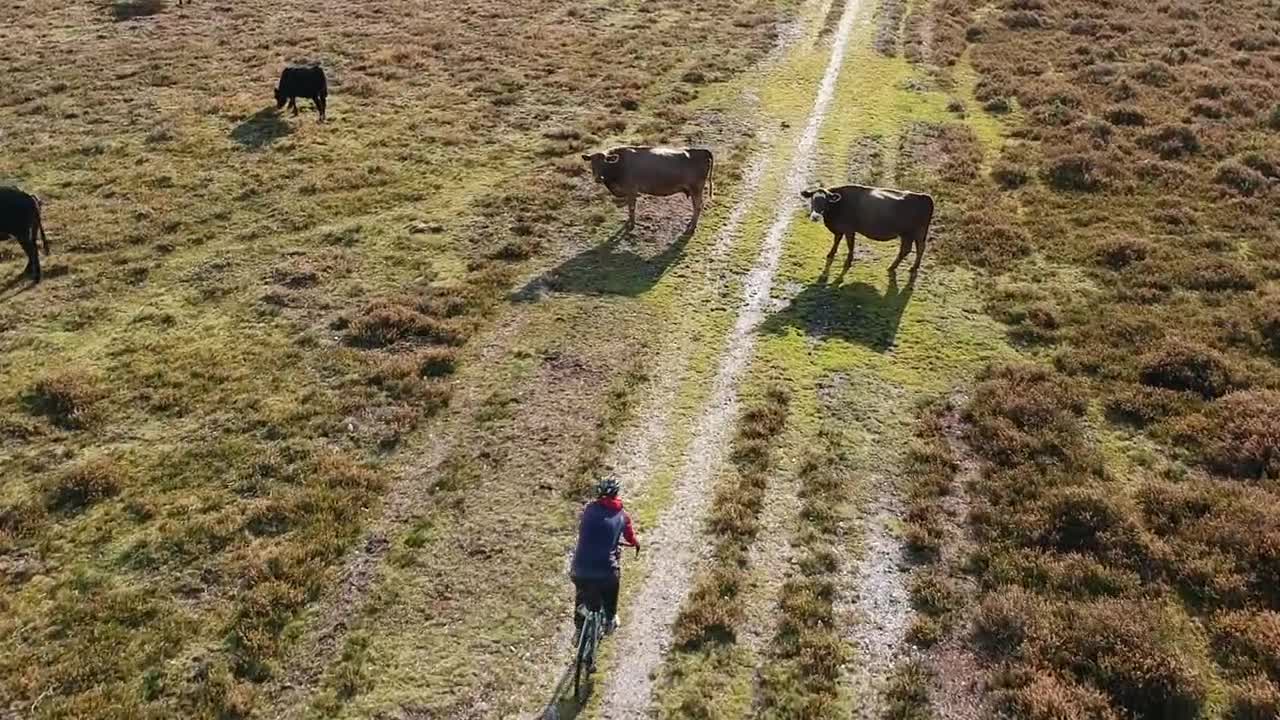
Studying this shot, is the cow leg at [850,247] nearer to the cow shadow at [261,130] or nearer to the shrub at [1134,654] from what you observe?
the shrub at [1134,654]

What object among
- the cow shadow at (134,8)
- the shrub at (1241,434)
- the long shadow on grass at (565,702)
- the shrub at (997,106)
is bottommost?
the long shadow on grass at (565,702)

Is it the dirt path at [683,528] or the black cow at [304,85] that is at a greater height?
the black cow at [304,85]

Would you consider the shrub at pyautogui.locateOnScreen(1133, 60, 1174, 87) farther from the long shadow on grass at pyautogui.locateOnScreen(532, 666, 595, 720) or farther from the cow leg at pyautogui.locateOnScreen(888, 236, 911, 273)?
the long shadow on grass at pyautogui.locateOnScreen(532, 666, 595, 720)

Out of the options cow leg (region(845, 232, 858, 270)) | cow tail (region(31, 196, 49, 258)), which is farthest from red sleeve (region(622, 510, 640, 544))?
cow tail (region(31, 196, 49, 258))

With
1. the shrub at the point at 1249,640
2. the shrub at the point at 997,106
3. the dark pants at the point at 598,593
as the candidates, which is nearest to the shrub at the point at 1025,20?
the shrub at the point at 997,106

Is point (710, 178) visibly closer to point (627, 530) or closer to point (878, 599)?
point (878, 599)
